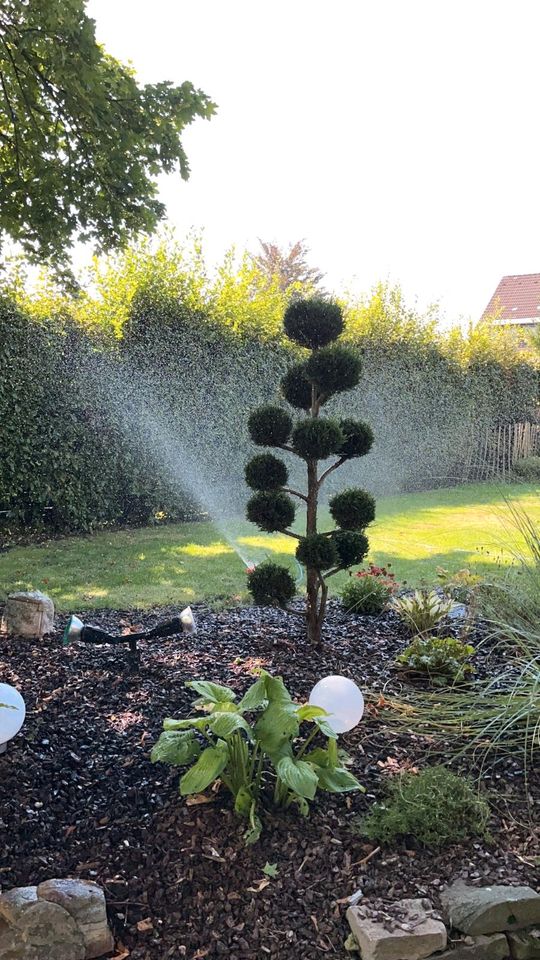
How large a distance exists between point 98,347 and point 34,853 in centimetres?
571

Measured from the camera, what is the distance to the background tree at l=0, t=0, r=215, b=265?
10.1 feet

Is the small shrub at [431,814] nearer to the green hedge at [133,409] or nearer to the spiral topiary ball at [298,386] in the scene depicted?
the spiral topiary ball at [298,386]

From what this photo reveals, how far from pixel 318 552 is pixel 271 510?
1.09 ft

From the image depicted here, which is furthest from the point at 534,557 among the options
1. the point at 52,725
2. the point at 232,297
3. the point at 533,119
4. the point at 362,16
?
the point at 533,119

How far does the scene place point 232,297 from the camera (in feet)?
26.2

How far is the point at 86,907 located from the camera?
1.64m

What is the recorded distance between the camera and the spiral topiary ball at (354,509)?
3268 mm

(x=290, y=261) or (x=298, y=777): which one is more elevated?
(x=290, y=261)

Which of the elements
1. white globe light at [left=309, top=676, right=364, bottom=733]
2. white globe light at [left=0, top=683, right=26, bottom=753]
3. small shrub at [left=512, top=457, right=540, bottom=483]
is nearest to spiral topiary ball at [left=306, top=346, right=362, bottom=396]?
white globe light at [left=309, top=676, right=364, bottom=733]

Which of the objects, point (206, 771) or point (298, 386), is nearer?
point (206, 771)

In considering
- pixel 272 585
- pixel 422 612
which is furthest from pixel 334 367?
pixel 422 612

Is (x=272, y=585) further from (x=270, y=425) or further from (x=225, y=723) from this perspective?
(x=225, y=723)

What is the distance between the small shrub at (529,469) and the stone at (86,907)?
7.02 meters

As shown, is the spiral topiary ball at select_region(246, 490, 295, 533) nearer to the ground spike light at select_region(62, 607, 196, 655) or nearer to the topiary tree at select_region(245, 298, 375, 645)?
the topiary tree at select_region(245, 298, 375, 645)
